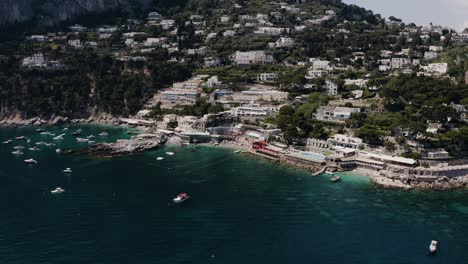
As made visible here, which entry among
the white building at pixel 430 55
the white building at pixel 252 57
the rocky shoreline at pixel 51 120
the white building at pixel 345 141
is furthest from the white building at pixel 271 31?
the white building at pixel 345 141

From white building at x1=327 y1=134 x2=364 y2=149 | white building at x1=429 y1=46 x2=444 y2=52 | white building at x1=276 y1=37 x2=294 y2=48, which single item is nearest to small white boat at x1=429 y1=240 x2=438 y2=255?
white building at x1=327 y1=134 x2=364 y2=149

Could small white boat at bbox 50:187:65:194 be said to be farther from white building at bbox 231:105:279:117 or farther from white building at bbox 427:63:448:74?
white building at bbox 427:63:448:74

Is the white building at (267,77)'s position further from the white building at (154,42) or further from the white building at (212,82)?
the white building at (154,42)

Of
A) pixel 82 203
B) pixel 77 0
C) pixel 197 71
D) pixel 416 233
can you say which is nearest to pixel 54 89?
pixel 197 71

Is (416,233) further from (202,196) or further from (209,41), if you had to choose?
(209,41)

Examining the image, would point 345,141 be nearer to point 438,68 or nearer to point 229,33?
point 438,68

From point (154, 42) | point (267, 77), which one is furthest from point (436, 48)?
point (154, 42)
